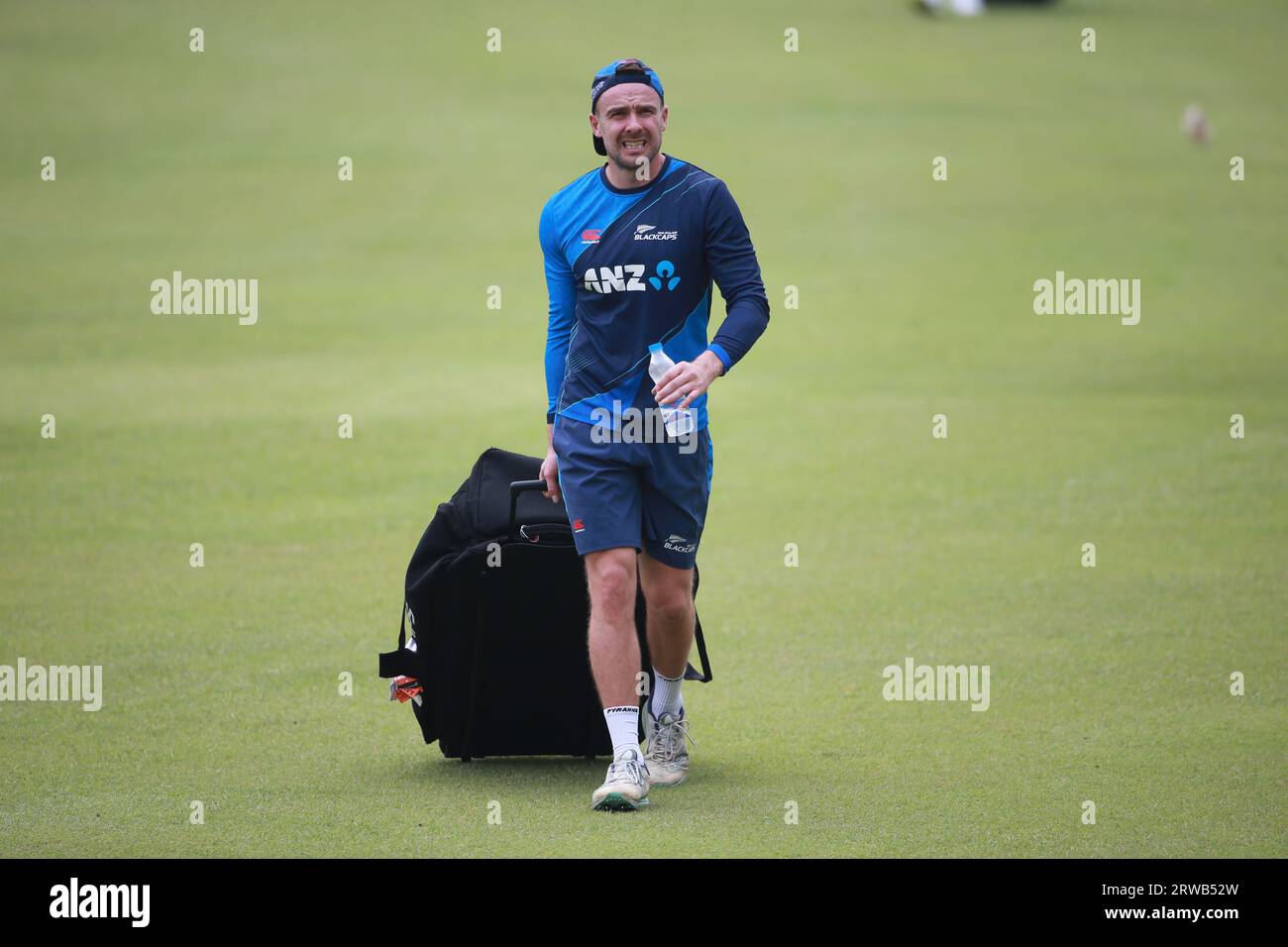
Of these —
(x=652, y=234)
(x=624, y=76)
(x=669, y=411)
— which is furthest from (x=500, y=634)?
(x=624, y=76)

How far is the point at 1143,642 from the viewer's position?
841 centimetres

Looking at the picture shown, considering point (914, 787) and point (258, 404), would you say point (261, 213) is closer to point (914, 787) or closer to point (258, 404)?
point (258, 404)

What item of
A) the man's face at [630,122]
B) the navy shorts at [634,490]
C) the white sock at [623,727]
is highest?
the man's face at [630,122]

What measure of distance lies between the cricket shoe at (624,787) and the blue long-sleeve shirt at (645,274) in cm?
118

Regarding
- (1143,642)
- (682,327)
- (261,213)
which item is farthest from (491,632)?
(261,213)

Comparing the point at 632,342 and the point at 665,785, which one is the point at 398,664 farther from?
the point at 632,342

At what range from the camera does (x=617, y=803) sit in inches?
230

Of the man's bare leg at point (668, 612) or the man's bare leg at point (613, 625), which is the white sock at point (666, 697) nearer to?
the man's bare leg at point (668, 612)

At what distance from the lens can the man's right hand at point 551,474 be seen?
633cm

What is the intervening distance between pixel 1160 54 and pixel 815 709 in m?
36.3

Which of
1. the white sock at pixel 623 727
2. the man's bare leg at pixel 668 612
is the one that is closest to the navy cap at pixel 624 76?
the man's bare leg at pixel 668 612

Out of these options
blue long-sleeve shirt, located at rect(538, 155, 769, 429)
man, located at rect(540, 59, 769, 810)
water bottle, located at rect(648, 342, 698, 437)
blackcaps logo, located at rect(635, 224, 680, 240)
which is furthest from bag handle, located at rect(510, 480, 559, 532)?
blackcaps logo, located at rect(635, 224, 680, 240)

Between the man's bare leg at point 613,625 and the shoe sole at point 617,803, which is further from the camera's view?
the man's bare leg at point 613,625

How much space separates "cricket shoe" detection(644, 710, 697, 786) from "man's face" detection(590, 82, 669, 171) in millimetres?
1951
